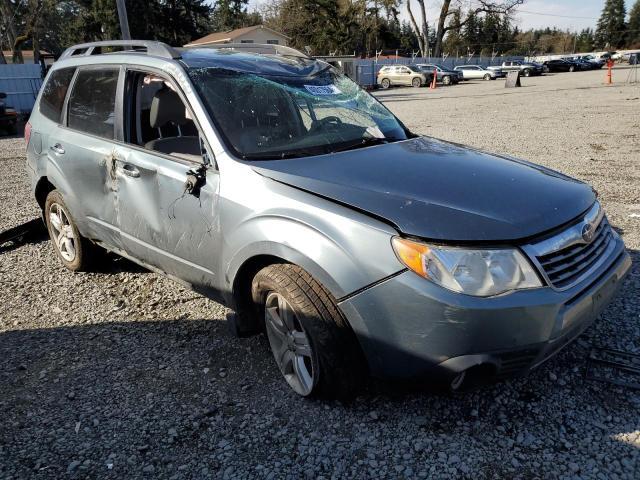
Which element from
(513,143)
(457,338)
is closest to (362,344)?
(457,338)

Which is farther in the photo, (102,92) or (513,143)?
(513,143)

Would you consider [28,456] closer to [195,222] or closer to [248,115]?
[195,222]

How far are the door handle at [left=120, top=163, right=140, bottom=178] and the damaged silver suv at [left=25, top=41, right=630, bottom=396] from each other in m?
0.01

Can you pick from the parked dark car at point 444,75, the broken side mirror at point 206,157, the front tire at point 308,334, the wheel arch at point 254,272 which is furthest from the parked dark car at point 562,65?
the front tire at point 308,334

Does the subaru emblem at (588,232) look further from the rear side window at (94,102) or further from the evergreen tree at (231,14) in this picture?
the evergreen tree at (231,14)

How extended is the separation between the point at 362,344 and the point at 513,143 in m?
9.26

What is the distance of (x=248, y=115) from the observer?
3242 mm

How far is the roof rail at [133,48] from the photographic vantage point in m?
3.52

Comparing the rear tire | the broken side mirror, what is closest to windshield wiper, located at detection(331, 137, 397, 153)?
the broken side mirror

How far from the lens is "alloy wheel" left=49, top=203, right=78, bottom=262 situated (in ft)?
14.9

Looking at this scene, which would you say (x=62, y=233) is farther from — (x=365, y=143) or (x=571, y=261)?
(x=571, y=261)

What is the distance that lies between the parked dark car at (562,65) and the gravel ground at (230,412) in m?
54.7

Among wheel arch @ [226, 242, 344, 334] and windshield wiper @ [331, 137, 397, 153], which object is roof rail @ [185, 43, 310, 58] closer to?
windshield wiper @ [331, 137, 397, 153]

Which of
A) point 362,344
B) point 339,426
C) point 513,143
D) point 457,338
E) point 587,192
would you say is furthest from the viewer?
point 513,143
